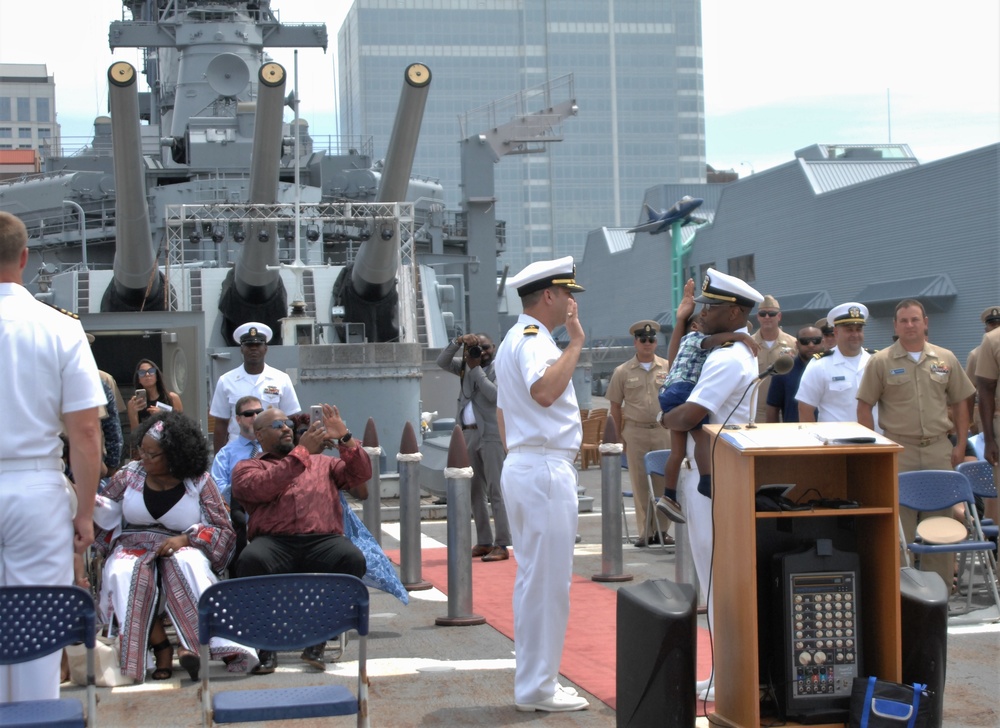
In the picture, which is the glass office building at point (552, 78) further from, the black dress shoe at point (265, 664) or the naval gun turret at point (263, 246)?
the black dress shoe at point (265, 664)

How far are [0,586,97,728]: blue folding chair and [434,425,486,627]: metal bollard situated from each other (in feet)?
11.4

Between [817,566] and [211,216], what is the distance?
12.9m

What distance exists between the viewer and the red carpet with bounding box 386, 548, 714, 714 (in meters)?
6.18

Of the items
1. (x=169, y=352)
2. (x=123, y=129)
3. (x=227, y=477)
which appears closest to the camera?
(x=227, y=477)

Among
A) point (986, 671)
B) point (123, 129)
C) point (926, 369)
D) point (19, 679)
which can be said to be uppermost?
point (123, 129)

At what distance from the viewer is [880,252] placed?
118 feet

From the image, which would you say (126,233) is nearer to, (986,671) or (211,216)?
(211,216)

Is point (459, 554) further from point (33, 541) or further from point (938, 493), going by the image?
point (33, 541)

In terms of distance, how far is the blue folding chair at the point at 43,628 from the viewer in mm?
4094

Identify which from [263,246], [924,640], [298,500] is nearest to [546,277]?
[298,500]

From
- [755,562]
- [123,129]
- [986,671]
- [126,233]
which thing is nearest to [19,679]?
[755,562]

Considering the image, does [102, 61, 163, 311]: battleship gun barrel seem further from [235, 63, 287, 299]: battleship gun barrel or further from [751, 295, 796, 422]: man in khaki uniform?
[751, 295, 796, 422]: man in khaki uniform

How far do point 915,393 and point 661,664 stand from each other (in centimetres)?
392

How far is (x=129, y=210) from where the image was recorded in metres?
16.2
